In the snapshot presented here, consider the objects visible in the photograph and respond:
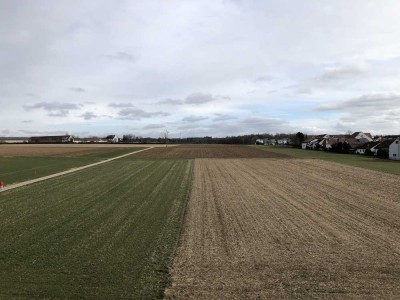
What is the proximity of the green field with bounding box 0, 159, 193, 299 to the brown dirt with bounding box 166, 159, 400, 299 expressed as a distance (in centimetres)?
62

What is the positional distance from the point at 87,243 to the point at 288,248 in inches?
209

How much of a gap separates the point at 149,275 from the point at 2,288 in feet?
8.88

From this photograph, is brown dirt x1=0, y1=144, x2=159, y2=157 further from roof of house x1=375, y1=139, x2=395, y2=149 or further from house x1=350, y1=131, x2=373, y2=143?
house x1=350, y1=131, x2=373, y2=143

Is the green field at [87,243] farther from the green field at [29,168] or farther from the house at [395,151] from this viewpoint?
the house at [395,151]

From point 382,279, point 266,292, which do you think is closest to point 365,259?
point 382,279

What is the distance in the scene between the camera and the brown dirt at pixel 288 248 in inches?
304

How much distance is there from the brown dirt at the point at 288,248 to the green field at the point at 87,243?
2.02 feet

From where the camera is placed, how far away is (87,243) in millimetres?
11031

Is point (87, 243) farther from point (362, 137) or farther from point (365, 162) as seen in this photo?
point (362, 137)

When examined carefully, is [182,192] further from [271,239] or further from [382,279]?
[382,279]

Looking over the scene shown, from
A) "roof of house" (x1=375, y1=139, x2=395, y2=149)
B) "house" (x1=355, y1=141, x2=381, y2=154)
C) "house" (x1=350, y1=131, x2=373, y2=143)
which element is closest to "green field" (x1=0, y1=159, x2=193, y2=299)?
"roof of house" (x1=375, y1=139, x2=395, y2=149)

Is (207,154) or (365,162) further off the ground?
(207,154)

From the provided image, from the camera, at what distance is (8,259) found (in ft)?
31.0

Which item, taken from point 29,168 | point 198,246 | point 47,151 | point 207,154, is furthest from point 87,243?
point 47,151
